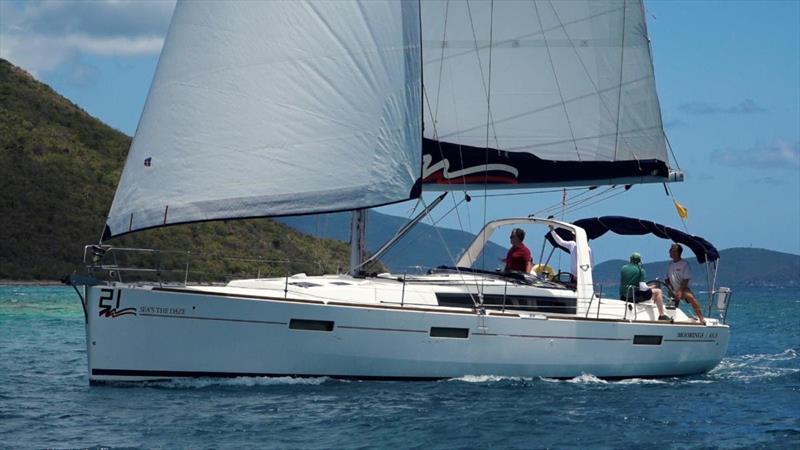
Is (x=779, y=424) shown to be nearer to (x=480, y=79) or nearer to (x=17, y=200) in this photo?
(x=480, y=79)

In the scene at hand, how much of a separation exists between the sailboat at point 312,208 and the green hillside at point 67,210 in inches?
1730

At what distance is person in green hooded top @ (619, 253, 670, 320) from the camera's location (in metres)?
22.9

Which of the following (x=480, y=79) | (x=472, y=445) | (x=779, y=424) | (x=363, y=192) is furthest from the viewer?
(x=480, y=79)

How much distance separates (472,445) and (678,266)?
394 inches

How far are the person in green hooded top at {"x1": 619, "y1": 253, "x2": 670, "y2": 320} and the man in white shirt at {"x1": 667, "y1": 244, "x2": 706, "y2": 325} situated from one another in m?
0.79

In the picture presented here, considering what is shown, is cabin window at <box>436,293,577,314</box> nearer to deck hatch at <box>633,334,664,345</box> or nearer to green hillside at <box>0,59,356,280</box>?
deck hatch at <box>633,334,664,345</box>

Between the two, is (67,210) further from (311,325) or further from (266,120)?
(311,325)

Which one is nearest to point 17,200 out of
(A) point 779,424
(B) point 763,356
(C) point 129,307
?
(B) point 763,356

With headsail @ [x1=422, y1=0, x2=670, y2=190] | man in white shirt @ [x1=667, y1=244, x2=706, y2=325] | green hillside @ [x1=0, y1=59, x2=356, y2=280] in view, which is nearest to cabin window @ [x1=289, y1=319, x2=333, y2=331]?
headsail @ [x1=422, y1=0, x2=670, y2=190]

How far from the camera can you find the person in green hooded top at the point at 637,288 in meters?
22.9

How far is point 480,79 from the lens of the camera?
23.1 metres

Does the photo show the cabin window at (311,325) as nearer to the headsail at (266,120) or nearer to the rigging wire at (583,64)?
the headsail at (266,120)

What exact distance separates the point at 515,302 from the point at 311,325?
4.02m

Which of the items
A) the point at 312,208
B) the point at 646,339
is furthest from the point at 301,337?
the point at 646,339
